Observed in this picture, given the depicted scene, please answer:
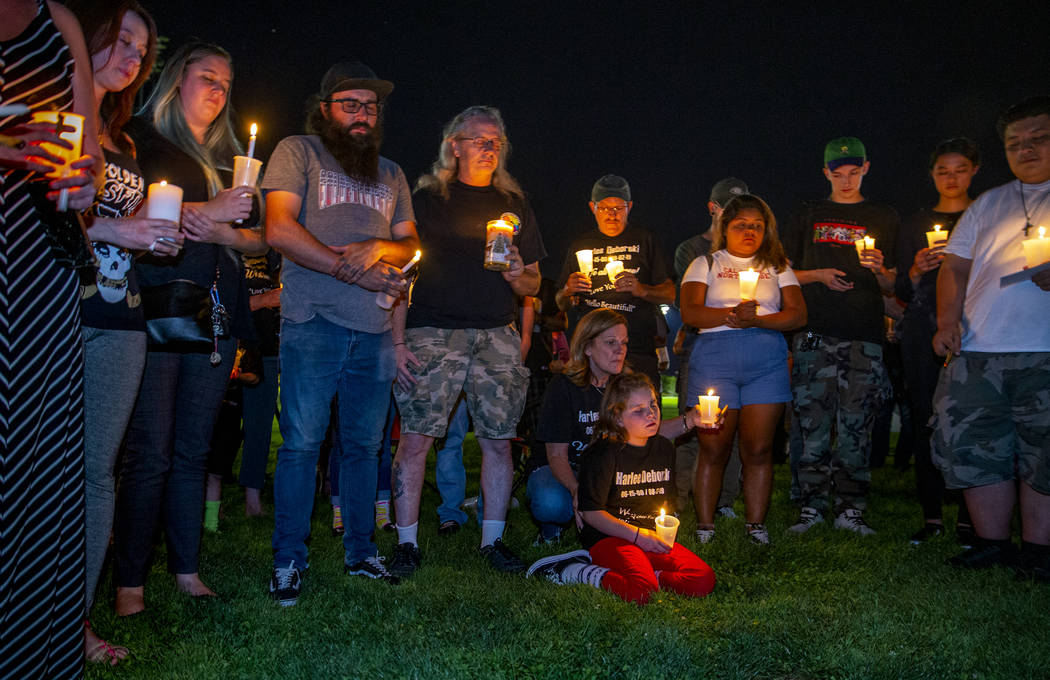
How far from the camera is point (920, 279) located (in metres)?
5.44

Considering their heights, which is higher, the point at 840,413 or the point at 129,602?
the point at 840,413

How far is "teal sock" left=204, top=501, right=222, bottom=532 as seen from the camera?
16.7 ft

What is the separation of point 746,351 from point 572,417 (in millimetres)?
1268

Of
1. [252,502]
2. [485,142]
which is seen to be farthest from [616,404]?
[252,502]

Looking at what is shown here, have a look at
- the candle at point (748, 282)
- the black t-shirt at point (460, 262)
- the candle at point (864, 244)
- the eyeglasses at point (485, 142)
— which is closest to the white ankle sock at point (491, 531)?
the black t-shirt at point (460, 262)

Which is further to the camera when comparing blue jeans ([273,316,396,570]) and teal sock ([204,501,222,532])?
teal sock ([204,501,222,532])

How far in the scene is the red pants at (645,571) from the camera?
11.6 ft

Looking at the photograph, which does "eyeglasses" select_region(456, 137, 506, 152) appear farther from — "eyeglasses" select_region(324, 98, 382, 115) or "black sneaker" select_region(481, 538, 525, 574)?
"black sneaker" select_region(481, 538, 525, 574)

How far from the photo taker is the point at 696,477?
5.08 m

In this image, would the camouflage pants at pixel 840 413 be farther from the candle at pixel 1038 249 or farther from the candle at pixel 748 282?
the candle at pixel 1038 249

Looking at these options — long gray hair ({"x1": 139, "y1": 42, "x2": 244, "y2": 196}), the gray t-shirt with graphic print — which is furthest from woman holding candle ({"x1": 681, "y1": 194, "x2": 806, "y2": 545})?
long gray hair ({"x1": 139, "y1": 42, "x2": 244, "y2": 196})

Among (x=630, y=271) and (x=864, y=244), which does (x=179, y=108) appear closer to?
(x=630, y=271)

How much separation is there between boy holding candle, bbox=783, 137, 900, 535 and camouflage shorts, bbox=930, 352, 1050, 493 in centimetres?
93

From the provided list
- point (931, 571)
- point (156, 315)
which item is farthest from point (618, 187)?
point (156, 315)
